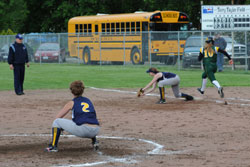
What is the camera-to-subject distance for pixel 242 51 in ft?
94.6

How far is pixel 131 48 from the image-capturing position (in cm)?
3462

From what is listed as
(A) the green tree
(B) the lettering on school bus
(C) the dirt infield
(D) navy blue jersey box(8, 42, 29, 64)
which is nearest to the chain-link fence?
(B) the lettering on school bus

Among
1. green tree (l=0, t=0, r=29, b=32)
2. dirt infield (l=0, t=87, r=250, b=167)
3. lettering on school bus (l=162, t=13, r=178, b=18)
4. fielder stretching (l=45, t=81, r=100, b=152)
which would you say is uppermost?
green tree (l=0, t=0, r=29, b=32)

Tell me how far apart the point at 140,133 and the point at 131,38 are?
24.3m

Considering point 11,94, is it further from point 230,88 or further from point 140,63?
point 140,63

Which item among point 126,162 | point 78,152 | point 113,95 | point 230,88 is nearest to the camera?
point 126,162

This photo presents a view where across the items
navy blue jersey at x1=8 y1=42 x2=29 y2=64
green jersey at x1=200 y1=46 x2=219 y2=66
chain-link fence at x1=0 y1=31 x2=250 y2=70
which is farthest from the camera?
chain-link fence at x1=0 y1=31 x2=250 y2=70

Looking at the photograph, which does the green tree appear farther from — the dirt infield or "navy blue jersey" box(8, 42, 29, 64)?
the dirt infield

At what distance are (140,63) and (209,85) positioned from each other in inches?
486

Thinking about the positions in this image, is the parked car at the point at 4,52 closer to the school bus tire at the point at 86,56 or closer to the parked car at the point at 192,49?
the school bus tire at the point at 86,56

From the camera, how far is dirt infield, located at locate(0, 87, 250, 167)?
26.5ft

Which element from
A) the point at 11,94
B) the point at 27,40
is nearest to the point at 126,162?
the point at 11,94

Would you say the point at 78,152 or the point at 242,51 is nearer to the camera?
the point at 78,152

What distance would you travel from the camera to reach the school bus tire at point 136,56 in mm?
33906
